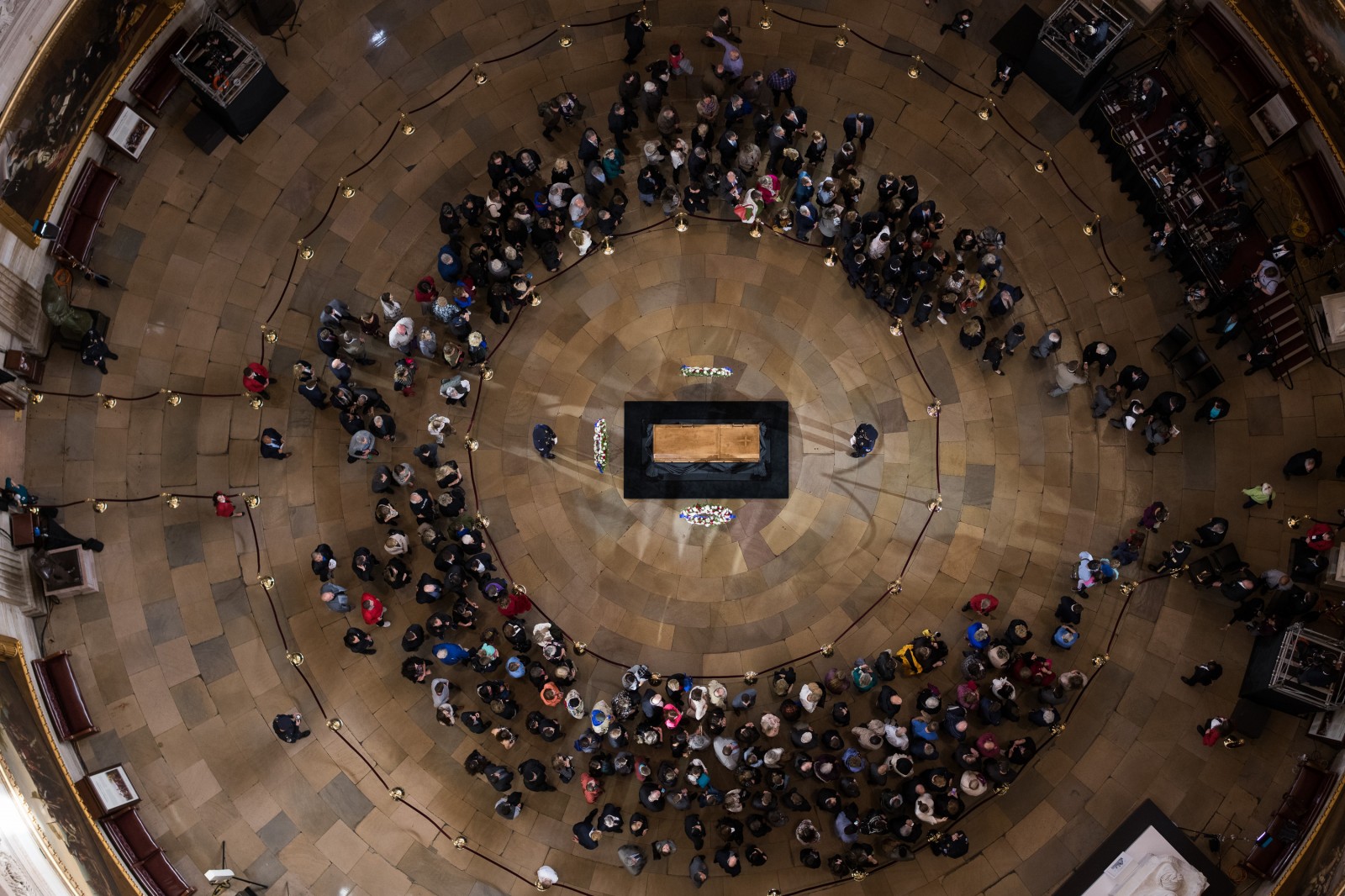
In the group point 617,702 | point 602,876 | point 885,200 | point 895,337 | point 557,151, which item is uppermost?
point 557,151

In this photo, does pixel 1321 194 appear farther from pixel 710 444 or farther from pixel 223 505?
pixel 223 505

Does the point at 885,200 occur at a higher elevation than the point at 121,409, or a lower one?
higher

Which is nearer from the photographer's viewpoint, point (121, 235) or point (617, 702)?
point (617, 702)

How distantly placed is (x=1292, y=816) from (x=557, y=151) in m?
19.4

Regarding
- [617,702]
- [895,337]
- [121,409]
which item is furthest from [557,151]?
[617,702]

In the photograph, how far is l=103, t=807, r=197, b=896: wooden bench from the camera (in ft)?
56.5

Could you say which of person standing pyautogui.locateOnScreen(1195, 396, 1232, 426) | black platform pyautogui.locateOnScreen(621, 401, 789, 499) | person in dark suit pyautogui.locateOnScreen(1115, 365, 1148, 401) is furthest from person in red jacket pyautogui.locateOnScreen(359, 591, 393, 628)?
person standing pyautogui.locateOnScreen(1195, 396, 1232, 426)

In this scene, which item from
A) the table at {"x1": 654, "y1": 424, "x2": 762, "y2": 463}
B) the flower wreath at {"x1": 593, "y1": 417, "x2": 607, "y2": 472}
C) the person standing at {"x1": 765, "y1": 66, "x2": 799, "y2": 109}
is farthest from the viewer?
the flower wreath at {"x1": 593, "y1": 417, "x2": 607, "y2": 472}

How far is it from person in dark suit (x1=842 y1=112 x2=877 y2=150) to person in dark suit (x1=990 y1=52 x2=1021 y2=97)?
10.1 feet

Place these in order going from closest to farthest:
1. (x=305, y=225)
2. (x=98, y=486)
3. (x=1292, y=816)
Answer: (x=1292, y=816), (x=98, y=486), (x=305, y=225)

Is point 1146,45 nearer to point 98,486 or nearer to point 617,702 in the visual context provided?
point 617,702

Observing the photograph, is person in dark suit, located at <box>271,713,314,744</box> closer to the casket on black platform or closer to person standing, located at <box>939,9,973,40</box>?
the casket on black platform

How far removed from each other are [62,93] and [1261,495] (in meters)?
23.5

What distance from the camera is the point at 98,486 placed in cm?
1866
